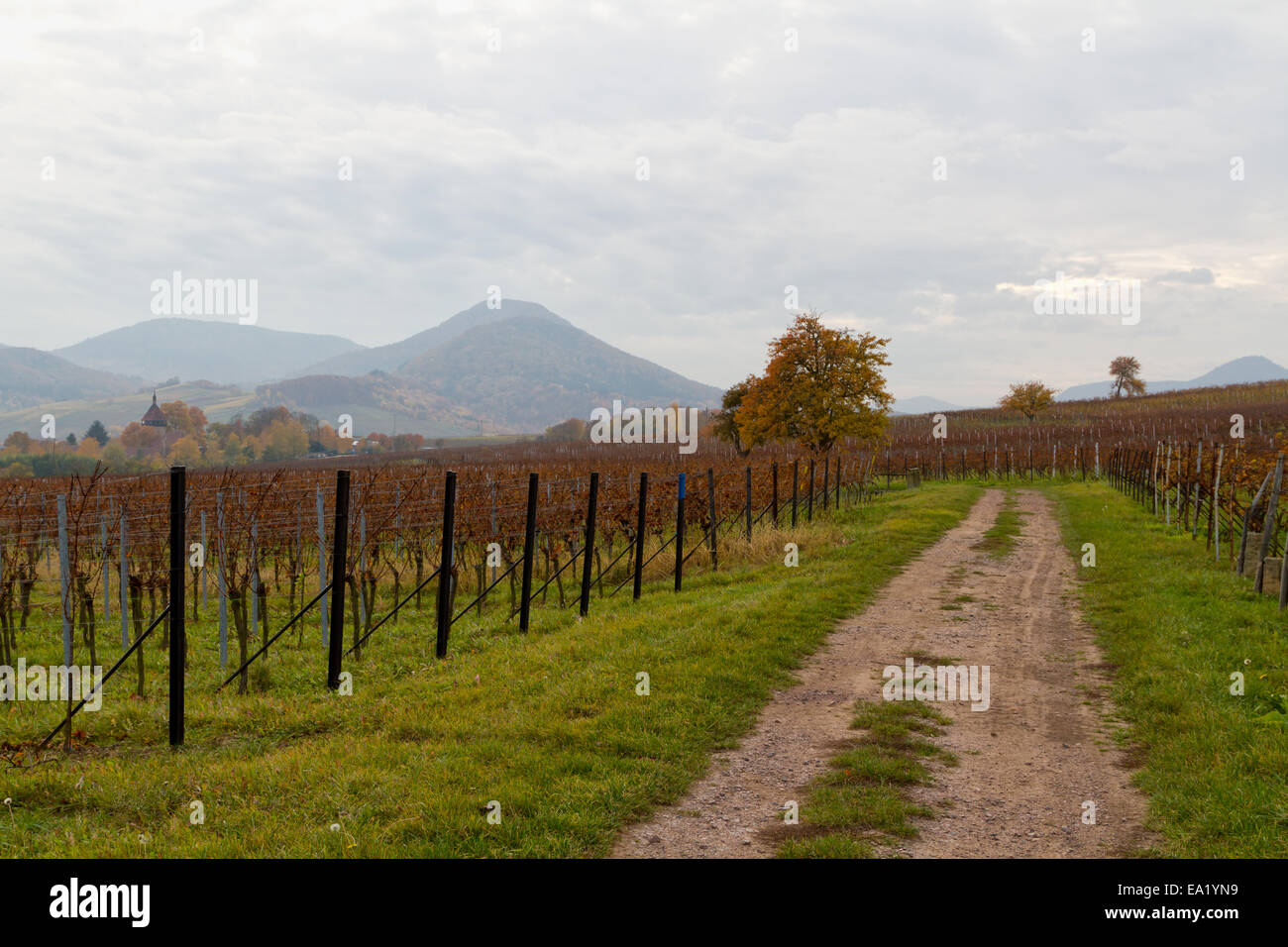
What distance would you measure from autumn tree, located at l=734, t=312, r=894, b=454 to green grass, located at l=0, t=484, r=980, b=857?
28.4 meters

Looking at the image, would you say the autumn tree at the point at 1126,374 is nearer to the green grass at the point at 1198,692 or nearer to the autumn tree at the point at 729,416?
the autumn tree at the point at 729,416

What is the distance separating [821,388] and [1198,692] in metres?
32.7

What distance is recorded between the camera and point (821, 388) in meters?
39.2

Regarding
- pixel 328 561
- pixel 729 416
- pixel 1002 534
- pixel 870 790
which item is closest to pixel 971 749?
pixel 870 790

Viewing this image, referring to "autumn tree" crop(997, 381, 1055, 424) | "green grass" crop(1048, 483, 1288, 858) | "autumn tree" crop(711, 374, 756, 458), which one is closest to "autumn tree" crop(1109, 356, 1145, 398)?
"autumn tree" crop(997, 381, 1055, 424)

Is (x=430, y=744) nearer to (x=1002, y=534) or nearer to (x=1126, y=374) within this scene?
(x=1002, y=534)

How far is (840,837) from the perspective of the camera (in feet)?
15.5

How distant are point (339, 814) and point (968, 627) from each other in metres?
8.52

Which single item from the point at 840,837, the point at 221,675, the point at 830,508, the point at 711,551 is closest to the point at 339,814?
the point at 840,837

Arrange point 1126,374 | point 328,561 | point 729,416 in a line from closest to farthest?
point 328,561 < point 729,416 < point 1126,374

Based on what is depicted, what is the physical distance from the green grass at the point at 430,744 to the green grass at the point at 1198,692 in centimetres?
306

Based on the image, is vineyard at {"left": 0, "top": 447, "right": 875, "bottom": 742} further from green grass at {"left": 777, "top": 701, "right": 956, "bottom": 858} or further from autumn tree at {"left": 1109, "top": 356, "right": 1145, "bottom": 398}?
autumn tree at {"left": 1109, "top": 356, "right": 1145, "bottom": 398}

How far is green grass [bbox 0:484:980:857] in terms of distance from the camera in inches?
186

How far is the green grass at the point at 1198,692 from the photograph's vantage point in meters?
4.84
